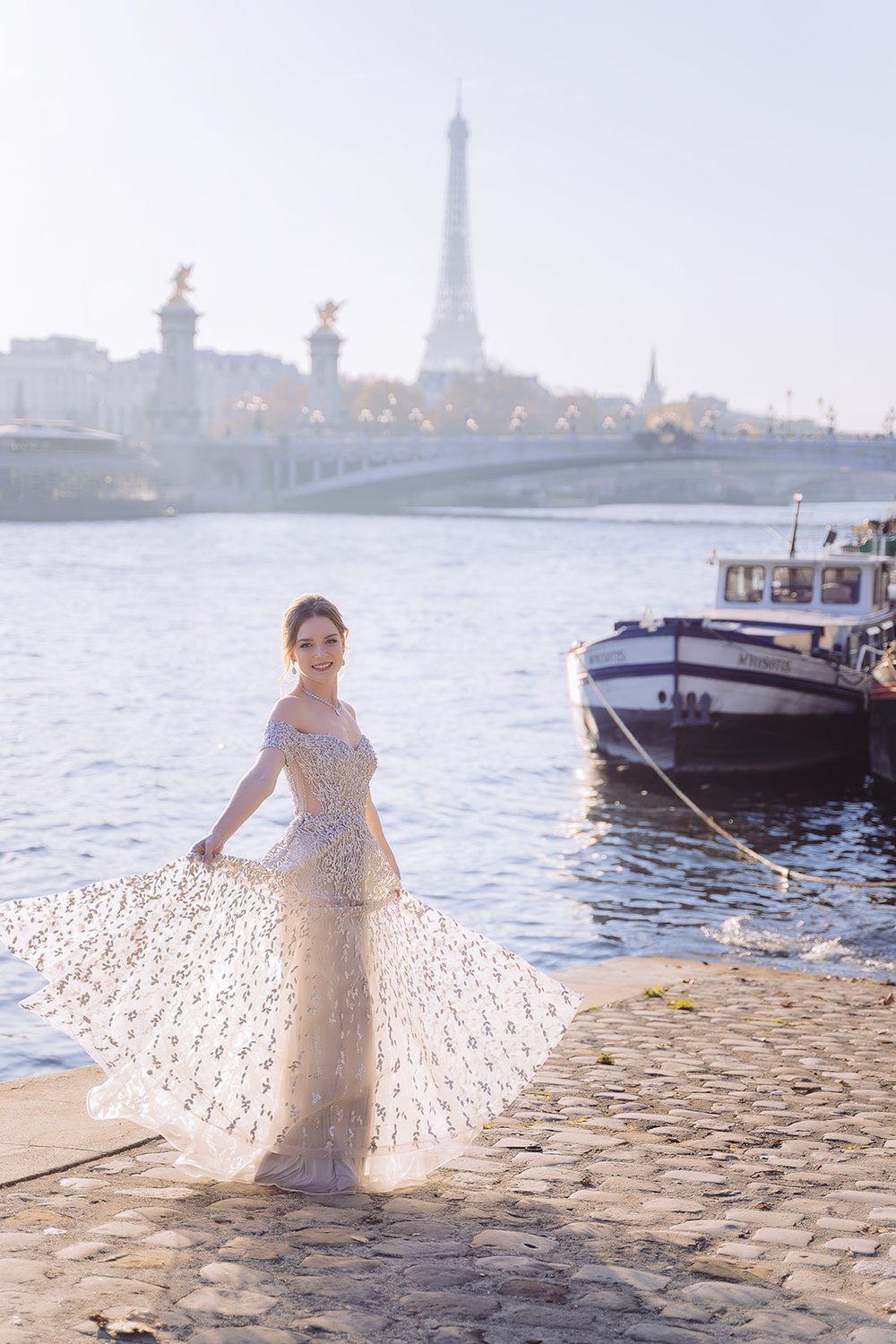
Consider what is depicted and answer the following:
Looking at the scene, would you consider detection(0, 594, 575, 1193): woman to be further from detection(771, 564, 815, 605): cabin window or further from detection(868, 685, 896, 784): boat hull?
detection(771, 564, 815, 605): cabin window

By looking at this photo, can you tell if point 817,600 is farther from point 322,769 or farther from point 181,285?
point 181,285

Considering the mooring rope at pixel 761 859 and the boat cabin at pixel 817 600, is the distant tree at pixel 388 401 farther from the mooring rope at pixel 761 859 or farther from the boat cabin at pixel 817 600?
the mooring rope at pixel 761 859

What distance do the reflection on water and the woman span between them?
22.7 ft

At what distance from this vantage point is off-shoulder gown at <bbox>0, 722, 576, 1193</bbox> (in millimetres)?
4531

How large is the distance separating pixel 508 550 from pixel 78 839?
5418 cm

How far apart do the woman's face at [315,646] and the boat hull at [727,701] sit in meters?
15.1

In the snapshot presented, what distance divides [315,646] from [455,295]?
18120 cm

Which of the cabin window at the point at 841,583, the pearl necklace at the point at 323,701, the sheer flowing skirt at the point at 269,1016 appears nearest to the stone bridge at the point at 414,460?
the cabin window at the point at 841,583

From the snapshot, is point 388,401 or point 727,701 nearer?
point 727,701

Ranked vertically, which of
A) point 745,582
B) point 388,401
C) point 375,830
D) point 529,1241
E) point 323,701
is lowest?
point 529,1241

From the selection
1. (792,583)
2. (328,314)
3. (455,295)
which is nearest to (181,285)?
(328,314)

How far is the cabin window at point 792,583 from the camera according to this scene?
22.3 m

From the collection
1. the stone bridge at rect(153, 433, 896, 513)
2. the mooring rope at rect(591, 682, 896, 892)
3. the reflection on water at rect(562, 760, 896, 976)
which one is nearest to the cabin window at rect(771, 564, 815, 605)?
the reflection on water at rect(562, 760, 896, 976)

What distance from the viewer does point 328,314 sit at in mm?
122500
